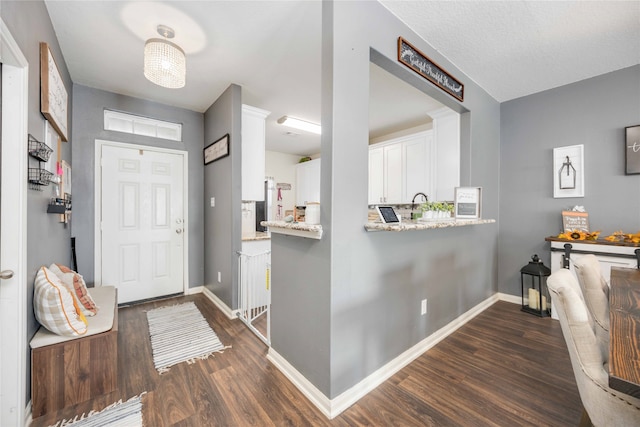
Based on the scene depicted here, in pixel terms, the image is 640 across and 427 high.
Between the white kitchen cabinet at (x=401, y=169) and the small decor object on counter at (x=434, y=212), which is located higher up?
the white kitchen cabinet at (x=401, y=169)

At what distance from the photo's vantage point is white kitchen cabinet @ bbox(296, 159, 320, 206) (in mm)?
5465

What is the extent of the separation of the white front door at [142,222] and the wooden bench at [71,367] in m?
1.67

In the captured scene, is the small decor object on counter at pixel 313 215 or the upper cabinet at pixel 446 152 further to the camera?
the upper cabinet at pixel 446 152

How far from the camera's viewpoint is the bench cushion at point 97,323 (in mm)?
1549

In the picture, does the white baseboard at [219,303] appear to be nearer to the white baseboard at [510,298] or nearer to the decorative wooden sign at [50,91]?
the decorative wooden sign at [50,91]

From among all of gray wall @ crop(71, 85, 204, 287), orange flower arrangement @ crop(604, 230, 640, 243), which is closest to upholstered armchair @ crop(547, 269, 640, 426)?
orange flower arrangement @ crop(604, 230, 640, 243)

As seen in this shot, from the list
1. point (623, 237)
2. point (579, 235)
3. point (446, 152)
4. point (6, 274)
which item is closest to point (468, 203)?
point (446, 152)

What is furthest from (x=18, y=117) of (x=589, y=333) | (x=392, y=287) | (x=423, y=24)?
(x=589, y=333)

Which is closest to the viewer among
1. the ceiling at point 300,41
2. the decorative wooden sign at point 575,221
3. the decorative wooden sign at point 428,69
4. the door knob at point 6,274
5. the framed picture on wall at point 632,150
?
the door knob at point 6,274

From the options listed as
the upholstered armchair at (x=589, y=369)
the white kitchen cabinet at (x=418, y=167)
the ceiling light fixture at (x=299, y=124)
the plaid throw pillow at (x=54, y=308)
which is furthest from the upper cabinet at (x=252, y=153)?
the upholstered armchair at (x=589, y=369)

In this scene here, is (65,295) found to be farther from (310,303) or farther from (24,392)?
(310,303)

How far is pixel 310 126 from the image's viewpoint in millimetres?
4137

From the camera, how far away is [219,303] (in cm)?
315

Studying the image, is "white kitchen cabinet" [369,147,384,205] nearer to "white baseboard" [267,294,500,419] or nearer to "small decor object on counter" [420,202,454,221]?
"small decor object on counter" [420,202,454,221]
